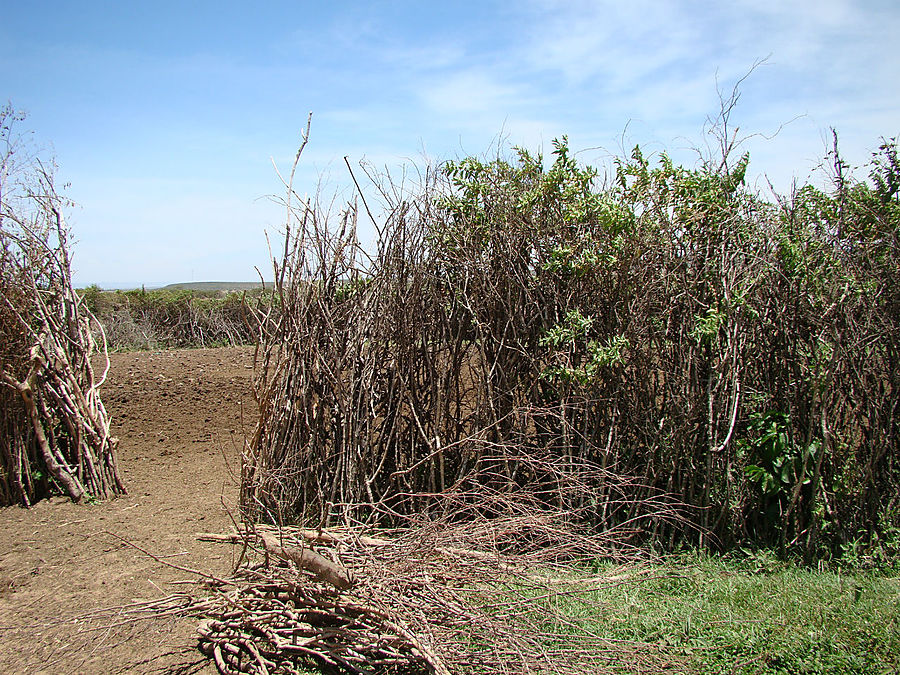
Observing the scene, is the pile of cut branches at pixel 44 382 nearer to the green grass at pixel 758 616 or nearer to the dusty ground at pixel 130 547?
the dusty ground at pixel 130 547

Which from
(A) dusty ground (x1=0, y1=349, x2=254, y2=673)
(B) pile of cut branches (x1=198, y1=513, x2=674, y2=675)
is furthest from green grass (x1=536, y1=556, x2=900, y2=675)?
(A) dusty ground (x1=0, y1=349, x2=254, y2=673)

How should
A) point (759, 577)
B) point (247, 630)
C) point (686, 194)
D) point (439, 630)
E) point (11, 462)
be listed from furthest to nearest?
1. point (11, 462)
2. point (686, 194)
3. point (759, 577)
4. point (247, 630)
5. point (439, 630)

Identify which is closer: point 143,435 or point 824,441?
point 824,441

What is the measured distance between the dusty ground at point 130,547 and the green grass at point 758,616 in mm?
2252

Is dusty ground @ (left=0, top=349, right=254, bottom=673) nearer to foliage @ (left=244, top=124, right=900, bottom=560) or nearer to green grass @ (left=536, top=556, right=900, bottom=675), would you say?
foliage @ (left=244, top=124, right=900, bottom=560)

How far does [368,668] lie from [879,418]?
3536 mm

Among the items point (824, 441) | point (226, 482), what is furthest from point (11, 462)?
point (824, 441)

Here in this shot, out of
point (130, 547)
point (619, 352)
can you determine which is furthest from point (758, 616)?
point (130, 547)

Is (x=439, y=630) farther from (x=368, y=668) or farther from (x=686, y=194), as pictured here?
(x=686, y=194)

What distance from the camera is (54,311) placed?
18.6 feet

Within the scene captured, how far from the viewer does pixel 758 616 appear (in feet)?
11.4

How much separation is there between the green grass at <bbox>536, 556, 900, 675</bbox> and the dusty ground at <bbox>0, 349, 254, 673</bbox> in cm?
225

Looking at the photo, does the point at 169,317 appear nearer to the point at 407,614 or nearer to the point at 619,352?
the point at 619,352

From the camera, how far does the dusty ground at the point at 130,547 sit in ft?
11.5
